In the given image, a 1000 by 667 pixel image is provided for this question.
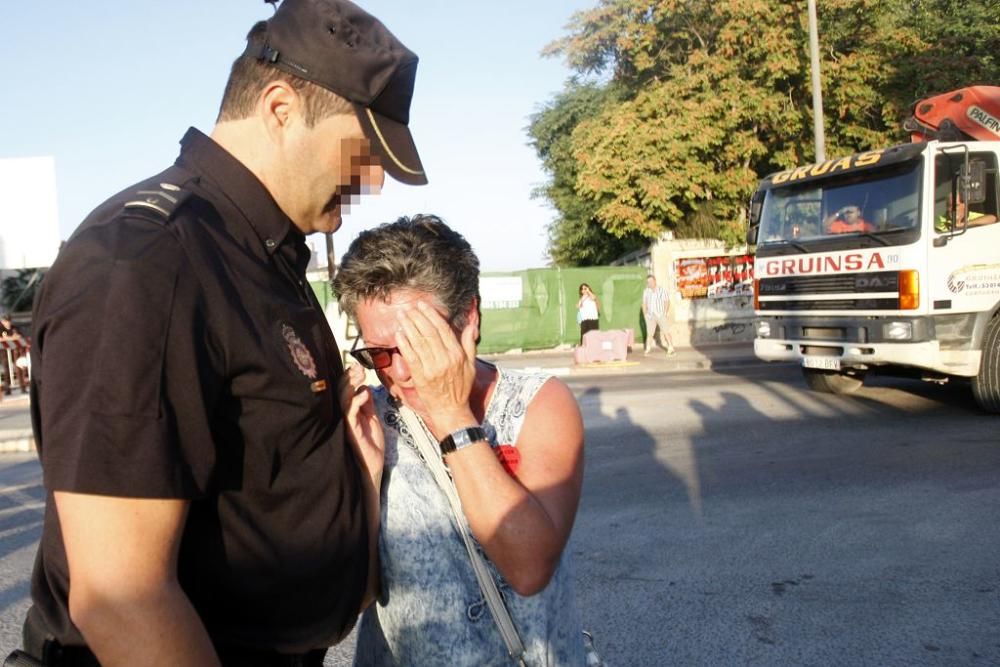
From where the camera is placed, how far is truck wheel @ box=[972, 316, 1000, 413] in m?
8.57

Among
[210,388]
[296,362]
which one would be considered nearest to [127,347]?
[210,388]

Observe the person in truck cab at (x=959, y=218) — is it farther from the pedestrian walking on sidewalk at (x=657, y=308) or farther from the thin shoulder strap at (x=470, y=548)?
the pedestrian walking on sidewalk at (x=657, y=308)

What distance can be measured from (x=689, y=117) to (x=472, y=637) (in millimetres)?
20961

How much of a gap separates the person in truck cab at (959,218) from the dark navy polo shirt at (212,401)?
848 centimetres

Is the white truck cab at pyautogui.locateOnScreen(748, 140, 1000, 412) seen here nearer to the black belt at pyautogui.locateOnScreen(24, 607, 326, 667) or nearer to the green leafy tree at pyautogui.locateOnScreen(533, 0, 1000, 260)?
the black belt at pyautogui.locateOnScreen(24, 607, 326, 667)

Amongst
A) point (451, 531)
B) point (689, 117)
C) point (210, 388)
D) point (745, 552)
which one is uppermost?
point (689, 117)

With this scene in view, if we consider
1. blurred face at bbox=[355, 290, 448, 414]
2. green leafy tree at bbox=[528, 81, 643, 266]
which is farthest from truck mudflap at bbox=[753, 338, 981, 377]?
green leafy tree at bbox=[528, 81, 643, 266]

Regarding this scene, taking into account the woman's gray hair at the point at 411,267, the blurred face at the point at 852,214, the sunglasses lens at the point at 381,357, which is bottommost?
the sunglasses lens at the point at 381,357

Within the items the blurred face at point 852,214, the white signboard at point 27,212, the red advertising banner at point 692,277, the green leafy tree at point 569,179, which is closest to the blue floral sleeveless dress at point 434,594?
the blurred face at point 852,214

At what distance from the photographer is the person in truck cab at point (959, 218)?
8.41 m

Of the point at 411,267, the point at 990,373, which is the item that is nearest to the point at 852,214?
the point at 990,373

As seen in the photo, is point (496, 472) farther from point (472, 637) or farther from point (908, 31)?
point (908, 31)

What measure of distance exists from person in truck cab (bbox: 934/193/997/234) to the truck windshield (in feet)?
0.68

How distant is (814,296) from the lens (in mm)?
9719
